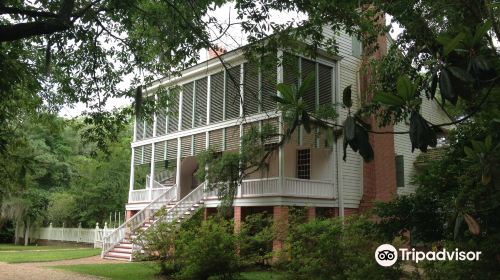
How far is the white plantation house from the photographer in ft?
59.1

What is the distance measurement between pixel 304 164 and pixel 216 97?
4.65m

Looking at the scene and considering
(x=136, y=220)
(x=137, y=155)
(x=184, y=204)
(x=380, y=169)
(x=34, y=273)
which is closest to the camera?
(x=34, y=273)

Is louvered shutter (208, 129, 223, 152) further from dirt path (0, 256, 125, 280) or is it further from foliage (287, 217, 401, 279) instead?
foliage (287, 217, 401, 279)

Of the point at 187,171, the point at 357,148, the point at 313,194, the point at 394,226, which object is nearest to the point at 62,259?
the point at 187,171

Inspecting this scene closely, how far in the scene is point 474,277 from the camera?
5.25 metres

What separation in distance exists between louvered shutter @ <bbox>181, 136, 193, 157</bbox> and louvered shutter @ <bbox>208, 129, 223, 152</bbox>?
145 cm

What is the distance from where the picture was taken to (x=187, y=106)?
72.9 ft

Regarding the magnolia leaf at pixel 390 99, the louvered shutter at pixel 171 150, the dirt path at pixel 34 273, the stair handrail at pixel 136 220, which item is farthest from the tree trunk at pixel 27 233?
the magnolia leaf at pixel 390 99

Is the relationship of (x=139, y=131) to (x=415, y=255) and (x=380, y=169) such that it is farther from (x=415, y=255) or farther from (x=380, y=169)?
(x=415, y=255)

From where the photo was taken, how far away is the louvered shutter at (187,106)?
858 inches

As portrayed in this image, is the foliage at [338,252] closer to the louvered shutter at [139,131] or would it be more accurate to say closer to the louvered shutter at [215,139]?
the louvered shutter at [215,139]

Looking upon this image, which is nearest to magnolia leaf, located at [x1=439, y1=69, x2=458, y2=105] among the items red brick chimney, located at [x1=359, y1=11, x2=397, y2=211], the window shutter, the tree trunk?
red brick chimney, located at [x1=359, y1=11, x2=397, y2=211]

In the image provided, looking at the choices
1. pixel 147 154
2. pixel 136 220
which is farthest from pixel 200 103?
pixel 136 220

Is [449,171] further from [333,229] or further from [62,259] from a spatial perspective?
[62,259]
